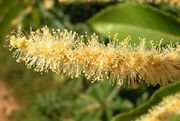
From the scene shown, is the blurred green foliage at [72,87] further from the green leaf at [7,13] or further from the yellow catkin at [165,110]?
the yellow catkin at [165,110]

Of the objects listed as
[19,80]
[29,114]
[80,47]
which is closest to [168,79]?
[80,47]

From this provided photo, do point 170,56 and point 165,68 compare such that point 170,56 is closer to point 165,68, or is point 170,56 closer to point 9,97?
point 165,68

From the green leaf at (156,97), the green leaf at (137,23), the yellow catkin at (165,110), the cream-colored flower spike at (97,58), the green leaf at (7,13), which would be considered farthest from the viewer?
the green leaf at (7,13)

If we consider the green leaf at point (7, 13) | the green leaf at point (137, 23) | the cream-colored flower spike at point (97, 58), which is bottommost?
the cream-colored flower spike at point (97, 58)

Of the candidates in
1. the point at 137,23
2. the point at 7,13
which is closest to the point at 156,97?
the point at 137,23

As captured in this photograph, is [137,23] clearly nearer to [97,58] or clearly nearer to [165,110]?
[165,110]

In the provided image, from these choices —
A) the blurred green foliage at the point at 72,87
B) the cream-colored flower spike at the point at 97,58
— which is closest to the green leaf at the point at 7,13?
the blurred green foliage at the point at 72,87
